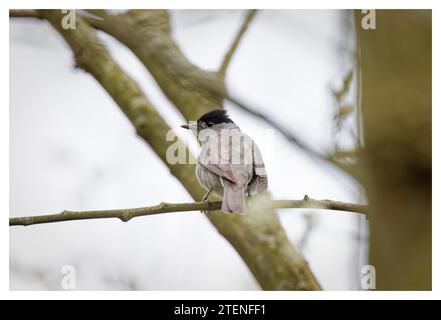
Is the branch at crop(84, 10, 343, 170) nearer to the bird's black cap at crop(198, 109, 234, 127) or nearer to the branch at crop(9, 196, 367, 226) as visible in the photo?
the bird's black cap at crop(198, 109, 234, 127)

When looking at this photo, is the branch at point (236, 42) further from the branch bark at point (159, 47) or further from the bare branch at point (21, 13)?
the bare branch at point (21, 13)

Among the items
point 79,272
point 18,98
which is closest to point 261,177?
point 79,272

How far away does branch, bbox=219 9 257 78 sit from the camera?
270 centimetres

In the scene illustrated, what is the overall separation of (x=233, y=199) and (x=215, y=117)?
55 centimetres

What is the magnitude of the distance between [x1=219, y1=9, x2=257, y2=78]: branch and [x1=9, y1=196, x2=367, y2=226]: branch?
0.66m

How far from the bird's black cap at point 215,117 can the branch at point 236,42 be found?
0.23 meters

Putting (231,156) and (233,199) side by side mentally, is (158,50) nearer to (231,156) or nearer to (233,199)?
(231,156)

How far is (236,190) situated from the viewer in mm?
2498

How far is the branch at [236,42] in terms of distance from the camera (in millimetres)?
2705

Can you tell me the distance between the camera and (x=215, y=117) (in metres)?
2.83

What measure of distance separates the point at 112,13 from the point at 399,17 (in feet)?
5.37

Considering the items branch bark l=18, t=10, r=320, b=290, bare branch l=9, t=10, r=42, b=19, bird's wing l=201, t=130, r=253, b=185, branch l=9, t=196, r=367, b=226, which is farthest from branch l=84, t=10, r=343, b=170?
branch l=9, t=196, r=367, b=226

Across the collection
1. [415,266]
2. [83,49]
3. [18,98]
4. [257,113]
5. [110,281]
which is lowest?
[415,266]

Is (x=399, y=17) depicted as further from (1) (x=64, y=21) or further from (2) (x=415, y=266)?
(1) (x=64, y=21)
